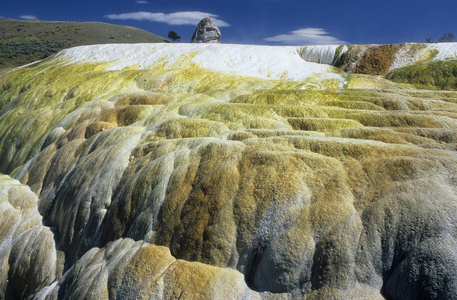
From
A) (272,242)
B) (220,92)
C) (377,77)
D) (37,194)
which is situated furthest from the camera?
(377,77)

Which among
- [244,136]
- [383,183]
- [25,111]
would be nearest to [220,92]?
[244,136]

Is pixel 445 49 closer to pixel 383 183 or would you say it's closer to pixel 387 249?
pixel 383 183

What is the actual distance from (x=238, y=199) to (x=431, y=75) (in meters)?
20.2

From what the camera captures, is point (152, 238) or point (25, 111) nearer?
point (152, 238)

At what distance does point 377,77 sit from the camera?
1061 inches

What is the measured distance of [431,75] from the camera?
80.2ft

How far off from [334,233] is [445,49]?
2596 centimetres

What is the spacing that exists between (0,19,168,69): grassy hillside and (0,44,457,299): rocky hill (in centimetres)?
8196

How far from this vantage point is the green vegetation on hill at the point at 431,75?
23.7m

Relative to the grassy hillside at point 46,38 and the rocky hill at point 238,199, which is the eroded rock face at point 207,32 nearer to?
the rocky hill at point 238,199

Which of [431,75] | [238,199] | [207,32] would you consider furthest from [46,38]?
Answer: [238,199]

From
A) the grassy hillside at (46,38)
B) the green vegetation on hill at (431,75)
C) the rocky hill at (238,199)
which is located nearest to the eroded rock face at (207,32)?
the green vegetation on hill at (431,75)

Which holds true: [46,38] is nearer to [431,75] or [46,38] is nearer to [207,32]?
[207,32]

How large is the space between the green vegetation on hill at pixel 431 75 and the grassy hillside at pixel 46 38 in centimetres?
8681
